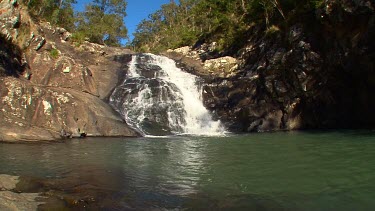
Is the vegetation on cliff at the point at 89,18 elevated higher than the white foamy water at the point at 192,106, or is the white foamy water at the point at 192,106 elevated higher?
the vegetation on cliff at the point at 89,18

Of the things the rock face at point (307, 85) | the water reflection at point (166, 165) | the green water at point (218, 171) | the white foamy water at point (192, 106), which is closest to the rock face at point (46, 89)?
the green water at point (218, 171)

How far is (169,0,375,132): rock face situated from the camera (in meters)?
22.5

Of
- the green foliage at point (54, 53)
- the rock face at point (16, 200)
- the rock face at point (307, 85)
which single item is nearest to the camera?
the rock face at point (16, 200)

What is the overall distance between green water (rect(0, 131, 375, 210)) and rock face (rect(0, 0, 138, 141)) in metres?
3.19

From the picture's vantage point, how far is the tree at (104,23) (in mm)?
55909

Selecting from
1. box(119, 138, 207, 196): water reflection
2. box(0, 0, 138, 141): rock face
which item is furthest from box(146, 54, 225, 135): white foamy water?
box(119, 138, 207, 196): water reflection

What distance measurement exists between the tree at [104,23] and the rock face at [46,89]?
22.1 meters

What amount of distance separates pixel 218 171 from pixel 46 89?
1495 centimetres

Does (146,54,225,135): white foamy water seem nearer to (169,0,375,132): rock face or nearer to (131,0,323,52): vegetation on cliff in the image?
(169,0,375,132): rock face

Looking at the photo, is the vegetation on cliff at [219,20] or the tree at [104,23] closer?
the vegetation on cliff at [219,20]

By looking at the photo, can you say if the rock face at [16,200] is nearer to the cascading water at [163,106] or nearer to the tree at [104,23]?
the cascading water at [163,106]

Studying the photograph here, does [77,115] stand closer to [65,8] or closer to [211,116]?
[211,116]

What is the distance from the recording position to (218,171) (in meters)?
11.6

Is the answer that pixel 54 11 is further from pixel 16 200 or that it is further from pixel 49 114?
pixel 16 200
